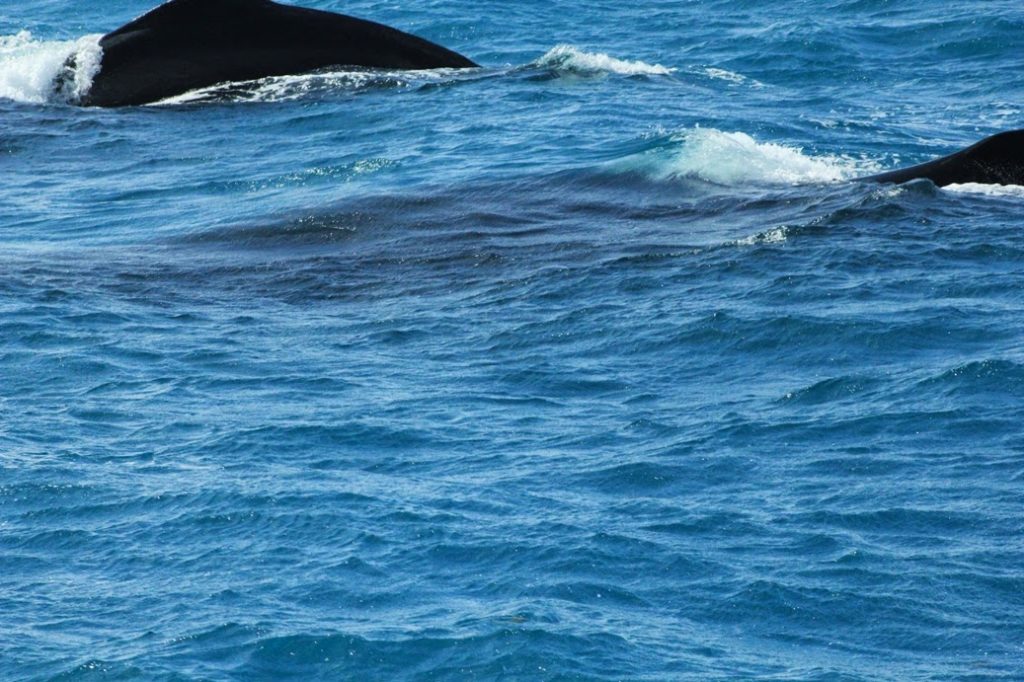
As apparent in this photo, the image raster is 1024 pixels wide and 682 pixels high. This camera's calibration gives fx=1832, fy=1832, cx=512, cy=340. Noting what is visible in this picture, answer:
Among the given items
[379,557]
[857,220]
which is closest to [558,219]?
[857,220]

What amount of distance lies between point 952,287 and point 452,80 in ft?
36.8

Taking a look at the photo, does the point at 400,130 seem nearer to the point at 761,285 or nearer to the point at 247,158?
the point at 247,158

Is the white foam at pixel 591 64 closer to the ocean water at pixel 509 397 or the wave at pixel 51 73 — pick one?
the ocean water at pixel 509 397

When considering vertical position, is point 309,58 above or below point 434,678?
above

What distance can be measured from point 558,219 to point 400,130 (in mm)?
5268

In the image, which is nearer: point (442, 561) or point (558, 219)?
point (442, 561)

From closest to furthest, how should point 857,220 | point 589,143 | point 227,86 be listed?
point 857,220 < point 589,143 < point 227,86

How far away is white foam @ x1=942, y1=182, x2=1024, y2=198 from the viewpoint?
1669 cm

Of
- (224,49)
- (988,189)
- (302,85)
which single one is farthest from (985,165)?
(224,49)

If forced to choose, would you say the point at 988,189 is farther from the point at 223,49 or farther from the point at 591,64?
the point at 223,49

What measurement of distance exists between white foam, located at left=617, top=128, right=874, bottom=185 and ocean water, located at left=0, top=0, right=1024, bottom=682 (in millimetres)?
76

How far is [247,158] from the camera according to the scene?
20984 mm

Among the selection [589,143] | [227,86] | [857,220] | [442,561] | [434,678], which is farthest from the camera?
[227,86]

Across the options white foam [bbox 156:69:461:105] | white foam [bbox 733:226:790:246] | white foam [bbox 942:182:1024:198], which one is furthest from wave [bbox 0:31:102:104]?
white foam [bbox 942:182:1024:198]
